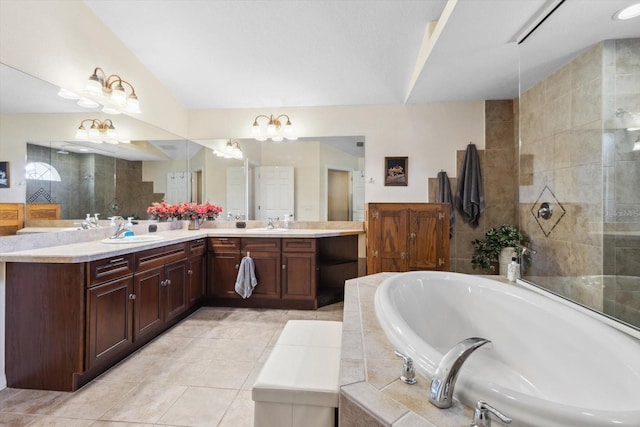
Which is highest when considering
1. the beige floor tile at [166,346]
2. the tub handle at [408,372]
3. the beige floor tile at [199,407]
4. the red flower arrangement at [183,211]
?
the red flower arrangement at [183,211]

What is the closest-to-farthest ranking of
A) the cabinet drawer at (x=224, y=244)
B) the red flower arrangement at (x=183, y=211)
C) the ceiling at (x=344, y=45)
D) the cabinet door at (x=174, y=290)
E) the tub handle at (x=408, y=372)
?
1. the tub handle at (x=408, y=372)
2. the ceiling at (x=344, y=45)
3. the cabinet door at (x=174, y=290)
4. the cabinet drawer at (x=224, y=244)
5. the red flower arrangement at (x=183, y=211)

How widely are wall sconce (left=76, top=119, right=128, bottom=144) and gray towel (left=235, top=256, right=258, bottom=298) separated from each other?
171cm

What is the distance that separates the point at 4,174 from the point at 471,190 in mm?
4045

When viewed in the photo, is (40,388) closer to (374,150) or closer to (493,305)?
(493,305)

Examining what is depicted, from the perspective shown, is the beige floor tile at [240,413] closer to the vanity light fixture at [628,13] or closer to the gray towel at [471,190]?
the gray towel at [471,190]

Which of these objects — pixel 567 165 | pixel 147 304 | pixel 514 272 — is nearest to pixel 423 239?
pixel 514 272

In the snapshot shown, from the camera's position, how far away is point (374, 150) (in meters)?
3.52

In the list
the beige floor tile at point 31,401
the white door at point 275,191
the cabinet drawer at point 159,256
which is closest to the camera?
the beige floor tile at point 31,401

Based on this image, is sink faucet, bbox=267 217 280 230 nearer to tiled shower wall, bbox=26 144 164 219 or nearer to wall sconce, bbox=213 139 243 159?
wall sconce, bbox=213 139 243 159

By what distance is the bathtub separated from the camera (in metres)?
0.70

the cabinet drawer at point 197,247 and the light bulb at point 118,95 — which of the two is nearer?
the light bulb at point 118,95

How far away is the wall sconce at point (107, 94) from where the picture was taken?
7.59 ft

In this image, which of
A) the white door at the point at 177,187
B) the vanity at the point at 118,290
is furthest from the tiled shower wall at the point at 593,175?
the white door at the point at 177,187

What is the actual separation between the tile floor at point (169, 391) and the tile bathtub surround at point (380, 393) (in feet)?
2.95
